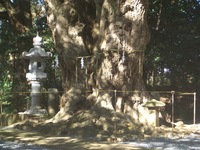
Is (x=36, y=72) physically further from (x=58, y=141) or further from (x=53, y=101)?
(x=58, y=141)

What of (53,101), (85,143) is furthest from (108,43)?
(53,101)

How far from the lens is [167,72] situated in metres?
17.8

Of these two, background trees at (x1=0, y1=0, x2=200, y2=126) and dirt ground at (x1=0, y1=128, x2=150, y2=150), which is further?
background trees at (x1=0, y1=0, x2=200, y2=126)

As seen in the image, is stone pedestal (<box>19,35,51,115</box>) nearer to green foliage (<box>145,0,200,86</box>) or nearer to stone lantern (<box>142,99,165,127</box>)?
stone lantern (<box>142,99,165,127</box>)

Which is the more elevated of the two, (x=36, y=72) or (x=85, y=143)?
(x=36, y=72)

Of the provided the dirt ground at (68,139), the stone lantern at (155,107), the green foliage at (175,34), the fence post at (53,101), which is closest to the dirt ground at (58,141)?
the dirt ground at (68,139)

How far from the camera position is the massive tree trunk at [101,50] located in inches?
410

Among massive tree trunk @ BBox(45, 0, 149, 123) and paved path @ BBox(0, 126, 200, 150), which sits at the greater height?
massive tree trunk @ BBox(45, 0, 149, 123)

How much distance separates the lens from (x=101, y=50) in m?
10.8

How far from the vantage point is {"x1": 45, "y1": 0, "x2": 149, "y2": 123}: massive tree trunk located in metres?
10.4

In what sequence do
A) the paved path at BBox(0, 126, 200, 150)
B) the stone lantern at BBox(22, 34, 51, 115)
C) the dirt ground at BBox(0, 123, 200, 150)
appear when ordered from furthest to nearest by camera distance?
1. the stone lantern at BBox(22, 34, 51, 115)
2. the dirt ground at BBox(0, 123, 200, 150)
3. the paved path at BBox(0, 126, 200, 150)

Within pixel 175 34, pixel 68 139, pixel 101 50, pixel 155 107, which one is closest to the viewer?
→ pixel 68 139

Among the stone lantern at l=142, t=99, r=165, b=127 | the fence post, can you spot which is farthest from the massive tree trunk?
the fence post

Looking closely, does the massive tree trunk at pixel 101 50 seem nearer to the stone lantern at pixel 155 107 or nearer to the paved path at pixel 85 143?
the stone lantern at pixel 155 107
